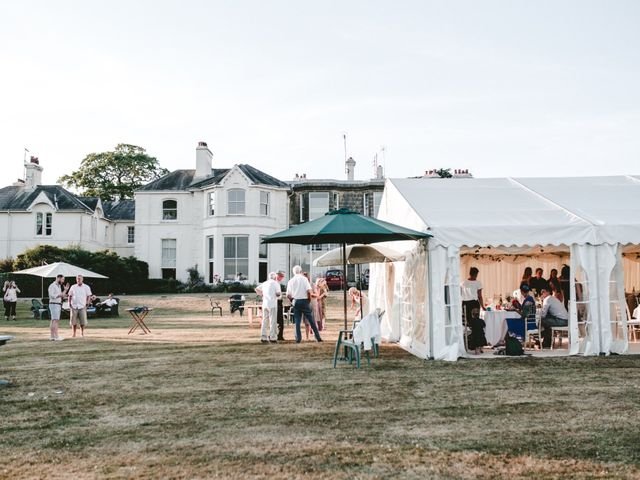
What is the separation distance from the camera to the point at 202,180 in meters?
37.8

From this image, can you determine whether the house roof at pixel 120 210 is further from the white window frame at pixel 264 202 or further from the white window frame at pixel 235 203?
the white window frame at pixel 264 202

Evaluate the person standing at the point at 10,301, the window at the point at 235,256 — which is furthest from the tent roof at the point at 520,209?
the window at the point at 235,256

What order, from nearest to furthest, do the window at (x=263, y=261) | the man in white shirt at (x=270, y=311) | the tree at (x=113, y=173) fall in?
the man in white shirt at (x=270, y=311)
the window at (x=263, y=261)
the tree at (x=113, y=173)

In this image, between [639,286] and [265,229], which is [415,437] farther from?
[265,229]

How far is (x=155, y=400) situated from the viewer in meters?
7.33

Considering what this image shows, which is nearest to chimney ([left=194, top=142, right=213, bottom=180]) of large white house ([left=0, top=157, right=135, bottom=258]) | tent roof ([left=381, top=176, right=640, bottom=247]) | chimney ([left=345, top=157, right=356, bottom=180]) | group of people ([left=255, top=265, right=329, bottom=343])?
large white house ([left=0, top=157, right=135, bottom=258])

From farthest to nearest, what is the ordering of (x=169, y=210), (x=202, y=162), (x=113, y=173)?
(x=113, y=173) → (x=202, y=162) → (x=169, y=210)

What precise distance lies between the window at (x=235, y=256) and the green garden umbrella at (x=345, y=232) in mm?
24103

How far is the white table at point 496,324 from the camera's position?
11.8m

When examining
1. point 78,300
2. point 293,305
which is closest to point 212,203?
point 78,300

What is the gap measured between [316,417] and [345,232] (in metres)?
4.35

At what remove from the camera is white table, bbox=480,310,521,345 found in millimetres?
11812

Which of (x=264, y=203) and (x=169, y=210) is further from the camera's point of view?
(x=169, y=210)

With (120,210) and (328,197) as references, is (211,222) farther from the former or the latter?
(120,210)
